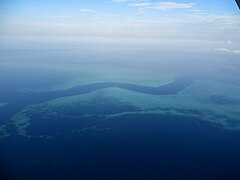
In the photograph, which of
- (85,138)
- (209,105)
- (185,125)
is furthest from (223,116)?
(85,138)

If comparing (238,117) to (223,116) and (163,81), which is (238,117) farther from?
(163,81)

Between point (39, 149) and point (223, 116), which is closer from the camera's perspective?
point (39, 149)

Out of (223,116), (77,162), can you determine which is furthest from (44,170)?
(223,116)

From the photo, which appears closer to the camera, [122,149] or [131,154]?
[131,154]

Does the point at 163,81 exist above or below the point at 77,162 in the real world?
above

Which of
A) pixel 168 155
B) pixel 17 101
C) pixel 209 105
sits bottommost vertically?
pixel 168 155

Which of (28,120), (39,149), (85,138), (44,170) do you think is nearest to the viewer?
(44,170)

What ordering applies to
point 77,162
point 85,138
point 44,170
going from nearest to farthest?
point 44,170 < point 77,162 < point 85,138
